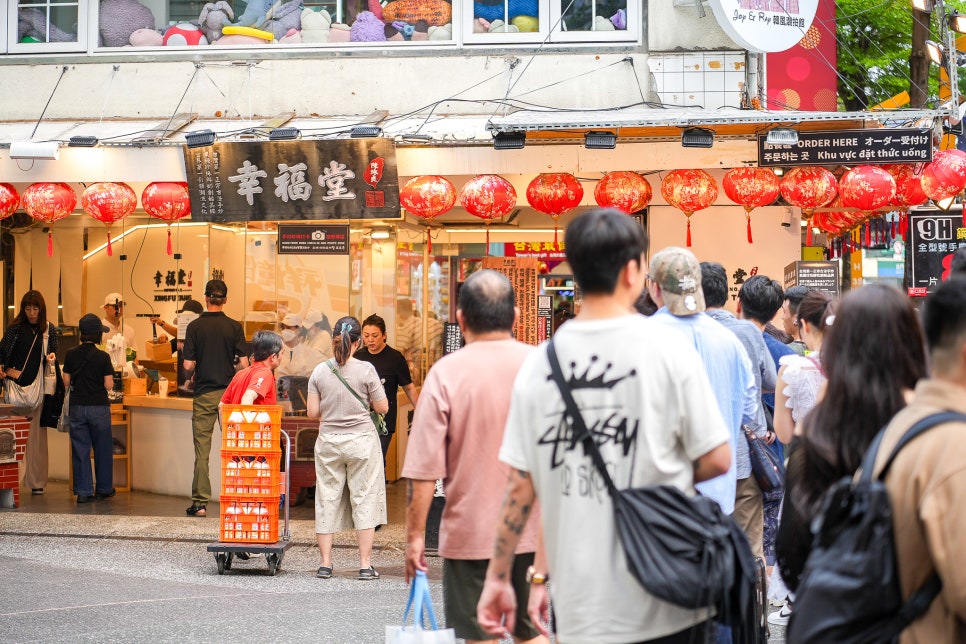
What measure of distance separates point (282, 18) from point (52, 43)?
8.66 feet

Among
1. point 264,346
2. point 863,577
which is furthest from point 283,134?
point 863,577

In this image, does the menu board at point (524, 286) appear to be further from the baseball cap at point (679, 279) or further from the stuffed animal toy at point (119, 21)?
the baseball cap at point (679, 279)

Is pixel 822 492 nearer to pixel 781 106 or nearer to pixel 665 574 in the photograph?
pixel 665 574

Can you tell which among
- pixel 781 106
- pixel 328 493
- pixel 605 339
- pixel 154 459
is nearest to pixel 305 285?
pixel 154 459

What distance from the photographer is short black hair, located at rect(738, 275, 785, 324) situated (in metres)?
7.28

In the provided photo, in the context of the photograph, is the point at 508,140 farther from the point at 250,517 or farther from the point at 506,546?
the point at 506,546

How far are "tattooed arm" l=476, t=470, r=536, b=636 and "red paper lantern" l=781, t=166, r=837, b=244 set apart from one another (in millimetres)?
7134

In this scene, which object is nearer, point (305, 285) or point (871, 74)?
point (305, 285)

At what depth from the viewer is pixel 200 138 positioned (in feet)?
34.5

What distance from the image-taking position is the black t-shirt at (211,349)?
11.7m

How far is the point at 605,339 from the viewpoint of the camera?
3.41 meters

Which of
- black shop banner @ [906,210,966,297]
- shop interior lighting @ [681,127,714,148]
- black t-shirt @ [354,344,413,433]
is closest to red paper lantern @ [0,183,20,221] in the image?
black t-shirt @ [354,344,413,433]

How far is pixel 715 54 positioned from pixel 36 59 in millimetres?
7424

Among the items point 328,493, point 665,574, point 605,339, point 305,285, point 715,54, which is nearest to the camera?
point 665,574
